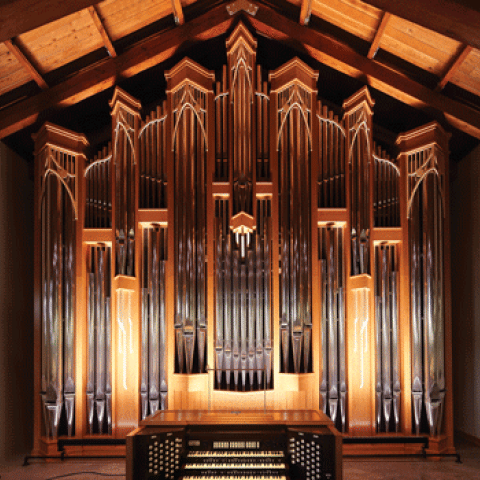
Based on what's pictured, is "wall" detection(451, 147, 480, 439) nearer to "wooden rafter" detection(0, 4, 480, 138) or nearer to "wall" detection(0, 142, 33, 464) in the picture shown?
"wooden rafter" detection(0, 4, 480, 138)

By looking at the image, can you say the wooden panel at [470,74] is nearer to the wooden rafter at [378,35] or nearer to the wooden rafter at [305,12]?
the wooden rafter at [378,35]

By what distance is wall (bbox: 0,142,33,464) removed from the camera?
6.83 m

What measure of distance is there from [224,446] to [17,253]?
4.14m

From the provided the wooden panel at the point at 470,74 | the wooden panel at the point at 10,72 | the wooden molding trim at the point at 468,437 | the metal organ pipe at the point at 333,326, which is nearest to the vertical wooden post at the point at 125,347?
the wooden panel at the point at 10,72

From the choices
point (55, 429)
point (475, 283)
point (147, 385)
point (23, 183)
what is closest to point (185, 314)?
point (147, 385)

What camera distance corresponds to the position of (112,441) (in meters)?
6.60

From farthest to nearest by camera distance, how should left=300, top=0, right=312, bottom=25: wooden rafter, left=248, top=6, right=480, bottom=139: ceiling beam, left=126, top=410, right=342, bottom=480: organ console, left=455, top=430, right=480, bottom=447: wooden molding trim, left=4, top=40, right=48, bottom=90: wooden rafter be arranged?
left=455, top=430, right=480, bottom=447: wooden molding trim, left=248, top=6, right=480, bottom=139: ceiling beam, left=300, top=0, right=312, bottom=25: wooden rafter, left=4, top=40, right=48, bottom=90: wooden rafter, left=126, top=410, right=342, bottom=480: organ console

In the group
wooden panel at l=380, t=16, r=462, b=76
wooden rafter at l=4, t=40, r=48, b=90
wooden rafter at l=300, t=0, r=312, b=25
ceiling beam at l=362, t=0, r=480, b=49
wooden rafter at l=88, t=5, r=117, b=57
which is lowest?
ceiling beam at l=362, t=0, r=480, b=49

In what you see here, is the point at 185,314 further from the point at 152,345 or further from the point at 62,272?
the point at 62,272

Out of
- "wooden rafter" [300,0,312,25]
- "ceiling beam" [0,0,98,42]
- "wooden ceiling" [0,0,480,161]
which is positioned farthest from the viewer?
"wooden rafter" [300,0,312,25]

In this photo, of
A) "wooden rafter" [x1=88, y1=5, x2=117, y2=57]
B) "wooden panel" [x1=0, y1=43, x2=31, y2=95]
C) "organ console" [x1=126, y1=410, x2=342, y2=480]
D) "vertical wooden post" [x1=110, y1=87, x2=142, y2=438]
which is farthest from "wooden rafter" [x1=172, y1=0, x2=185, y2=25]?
"organ console" [x1=126, y1=410, x2=342, y2=480]

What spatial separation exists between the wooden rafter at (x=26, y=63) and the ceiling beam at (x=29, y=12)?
1.34 metres

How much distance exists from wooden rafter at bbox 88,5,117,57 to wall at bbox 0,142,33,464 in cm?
191

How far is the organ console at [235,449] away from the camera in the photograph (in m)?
4.64
